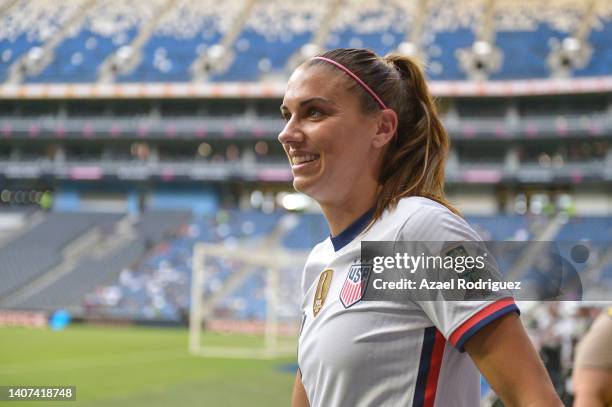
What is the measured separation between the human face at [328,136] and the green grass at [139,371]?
8.17ft

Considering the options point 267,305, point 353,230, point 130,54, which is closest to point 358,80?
point 353,230

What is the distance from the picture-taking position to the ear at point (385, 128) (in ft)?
1.98

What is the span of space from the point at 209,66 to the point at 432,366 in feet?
38.0

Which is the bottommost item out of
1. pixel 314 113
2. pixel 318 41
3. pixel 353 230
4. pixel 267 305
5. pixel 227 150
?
pixel 267 305

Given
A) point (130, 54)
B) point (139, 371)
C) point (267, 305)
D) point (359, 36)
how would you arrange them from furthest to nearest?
point (359, 36), point (130, 54), point (267, 305), point (139, 371)

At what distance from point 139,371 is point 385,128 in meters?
5.12

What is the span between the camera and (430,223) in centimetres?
53

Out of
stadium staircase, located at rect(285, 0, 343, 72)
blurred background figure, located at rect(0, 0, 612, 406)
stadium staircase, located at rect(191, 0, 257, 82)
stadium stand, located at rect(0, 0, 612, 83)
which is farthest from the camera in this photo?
stadium staircase, located at rect(285, 0, 343, 72)

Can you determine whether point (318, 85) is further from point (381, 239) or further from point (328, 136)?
point (381, 239)

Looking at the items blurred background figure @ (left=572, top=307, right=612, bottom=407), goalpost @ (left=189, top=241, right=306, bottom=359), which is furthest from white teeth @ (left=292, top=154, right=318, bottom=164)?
goalpost @ (left=189, top=241, right=306, bottom=359)

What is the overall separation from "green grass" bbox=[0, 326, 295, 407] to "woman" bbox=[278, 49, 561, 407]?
2482 mm

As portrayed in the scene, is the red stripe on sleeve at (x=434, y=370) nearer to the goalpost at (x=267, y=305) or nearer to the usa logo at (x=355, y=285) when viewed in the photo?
the usa logo at (x=355, y=285)

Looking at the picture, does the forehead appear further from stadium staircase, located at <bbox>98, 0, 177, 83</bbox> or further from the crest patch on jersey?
stadium staircase, located at <bbox>98, 0, 177, 83</bbox>

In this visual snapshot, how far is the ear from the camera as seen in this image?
603mm
